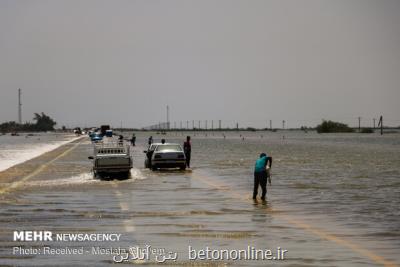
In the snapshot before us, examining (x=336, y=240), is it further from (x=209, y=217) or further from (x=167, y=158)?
(x=167, y=158)

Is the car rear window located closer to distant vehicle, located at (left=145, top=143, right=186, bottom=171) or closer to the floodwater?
distant vehicle, located at (left=145, top=143, right=186, bottom=171)

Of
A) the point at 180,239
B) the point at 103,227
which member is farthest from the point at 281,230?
the point at 103,227

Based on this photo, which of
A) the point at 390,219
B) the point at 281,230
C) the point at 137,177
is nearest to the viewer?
the point at 281,230

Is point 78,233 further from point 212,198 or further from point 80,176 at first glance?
point 80,176

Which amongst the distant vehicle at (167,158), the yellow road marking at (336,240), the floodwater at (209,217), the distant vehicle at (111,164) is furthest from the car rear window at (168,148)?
the yellow road marking at (336,240)

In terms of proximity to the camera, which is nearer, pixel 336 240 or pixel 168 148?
pixel 336 240

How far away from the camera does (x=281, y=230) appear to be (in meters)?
18.4

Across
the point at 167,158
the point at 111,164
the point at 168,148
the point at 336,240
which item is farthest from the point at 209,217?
the point at 168,148

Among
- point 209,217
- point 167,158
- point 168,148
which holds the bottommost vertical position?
point 209,217

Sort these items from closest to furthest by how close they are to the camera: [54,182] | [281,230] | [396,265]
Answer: [396,265], [281,230], [54,182]

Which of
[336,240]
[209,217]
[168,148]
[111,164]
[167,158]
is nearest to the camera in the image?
[336,240]

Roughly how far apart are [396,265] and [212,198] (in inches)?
558

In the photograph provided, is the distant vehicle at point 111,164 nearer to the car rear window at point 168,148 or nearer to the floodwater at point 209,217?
the floodwater at point 209,217

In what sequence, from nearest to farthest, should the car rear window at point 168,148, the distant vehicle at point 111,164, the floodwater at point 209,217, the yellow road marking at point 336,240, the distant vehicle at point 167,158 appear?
the yellow road marking at point 336,240 → the floodwater at point 209,217 → the distant vehicle at point 111,164 → the distant vehicle at point 167,158 → the car rear window at point 168,148
